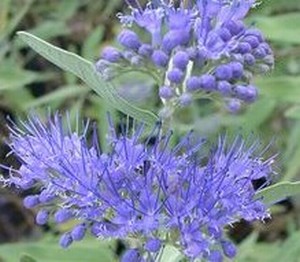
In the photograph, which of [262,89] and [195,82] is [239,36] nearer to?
[195,82]

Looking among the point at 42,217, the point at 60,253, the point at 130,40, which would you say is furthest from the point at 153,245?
the point at 60,253

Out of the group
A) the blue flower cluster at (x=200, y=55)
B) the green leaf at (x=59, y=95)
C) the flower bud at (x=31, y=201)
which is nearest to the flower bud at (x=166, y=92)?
the blue flower cluster at (x=200, y=55)

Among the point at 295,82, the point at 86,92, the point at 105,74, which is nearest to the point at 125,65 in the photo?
the point at 105,74

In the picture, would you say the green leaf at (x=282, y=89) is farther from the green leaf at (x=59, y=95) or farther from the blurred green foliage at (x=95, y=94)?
the green leaf at (x=59, y=95)

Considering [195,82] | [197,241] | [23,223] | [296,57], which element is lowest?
[23,223]

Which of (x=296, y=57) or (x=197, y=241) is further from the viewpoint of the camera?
(x=296, y=57)

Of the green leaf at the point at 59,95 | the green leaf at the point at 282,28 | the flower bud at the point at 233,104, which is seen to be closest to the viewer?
the flower bud at the point at 233,104
